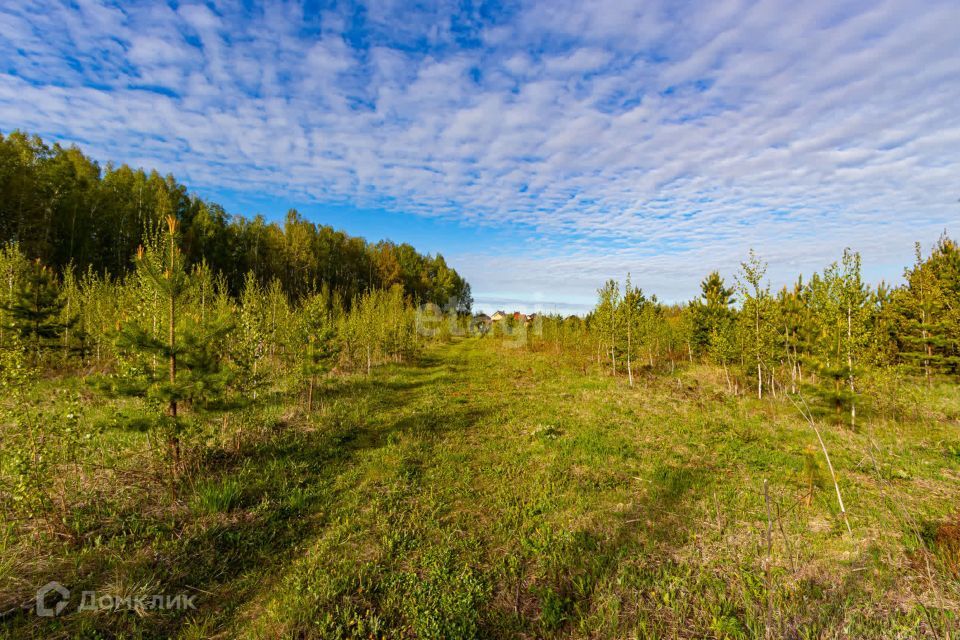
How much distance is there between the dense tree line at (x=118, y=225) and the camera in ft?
77.6

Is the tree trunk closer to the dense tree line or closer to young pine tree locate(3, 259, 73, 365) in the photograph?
the dense tree line

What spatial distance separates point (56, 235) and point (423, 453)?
37833 mm

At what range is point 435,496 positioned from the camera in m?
6.14

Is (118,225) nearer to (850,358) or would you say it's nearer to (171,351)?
(171,351)

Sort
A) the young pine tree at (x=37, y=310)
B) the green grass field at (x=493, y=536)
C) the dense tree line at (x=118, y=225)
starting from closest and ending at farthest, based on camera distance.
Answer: the green grass field at (x=493, y=536)
the young pine tree at (x=37, y=310)
the dense tree line at (x=118, y=225)

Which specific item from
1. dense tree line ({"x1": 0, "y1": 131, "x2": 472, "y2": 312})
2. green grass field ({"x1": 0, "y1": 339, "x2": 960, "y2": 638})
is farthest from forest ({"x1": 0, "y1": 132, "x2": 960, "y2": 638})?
dense tree line ({"x1": 0, "y1": 131, "x2": 472, "y2": 312})

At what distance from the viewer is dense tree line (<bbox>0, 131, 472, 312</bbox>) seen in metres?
23.6

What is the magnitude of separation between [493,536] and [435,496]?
57.7 inches

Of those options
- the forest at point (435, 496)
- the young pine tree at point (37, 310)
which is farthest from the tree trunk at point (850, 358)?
the young pine tree at point (37, 310)

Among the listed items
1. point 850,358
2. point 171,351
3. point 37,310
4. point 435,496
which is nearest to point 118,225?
point 37,310

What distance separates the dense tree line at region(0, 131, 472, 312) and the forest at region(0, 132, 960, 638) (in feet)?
11.2

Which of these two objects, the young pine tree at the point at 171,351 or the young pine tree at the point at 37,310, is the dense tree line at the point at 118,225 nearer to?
the young pine tree at the point at 171,351

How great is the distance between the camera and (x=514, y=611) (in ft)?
12.3

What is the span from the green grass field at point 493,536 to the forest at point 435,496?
1.4 inches
